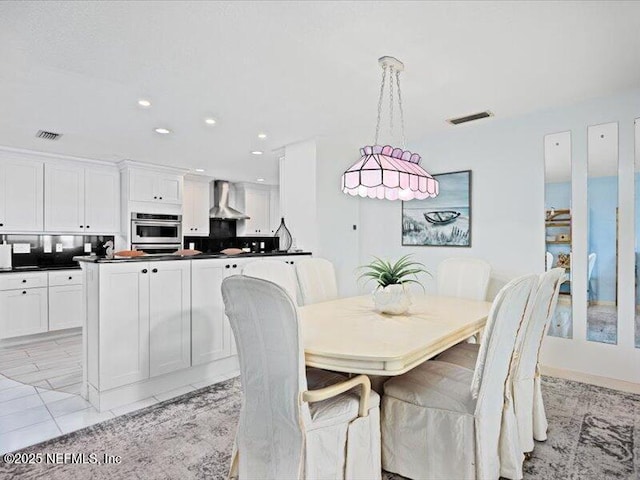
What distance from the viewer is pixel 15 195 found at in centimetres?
446

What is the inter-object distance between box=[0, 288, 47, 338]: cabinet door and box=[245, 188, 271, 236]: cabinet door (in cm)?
337

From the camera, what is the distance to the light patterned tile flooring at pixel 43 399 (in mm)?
2279

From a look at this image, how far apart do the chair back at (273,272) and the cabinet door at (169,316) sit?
76 cm

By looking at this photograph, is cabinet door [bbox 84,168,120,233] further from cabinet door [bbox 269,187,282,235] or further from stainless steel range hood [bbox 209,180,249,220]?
cabinet door [bbox 269,187,282,235]

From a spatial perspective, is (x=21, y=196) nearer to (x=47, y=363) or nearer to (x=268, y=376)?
(x=47, y=363)

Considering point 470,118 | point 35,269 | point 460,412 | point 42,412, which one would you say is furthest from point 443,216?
point 35,269

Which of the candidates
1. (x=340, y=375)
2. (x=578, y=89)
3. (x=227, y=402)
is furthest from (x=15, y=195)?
(x=578, y=89)

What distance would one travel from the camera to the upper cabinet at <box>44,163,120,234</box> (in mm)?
4738

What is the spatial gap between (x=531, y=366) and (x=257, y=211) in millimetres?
5784

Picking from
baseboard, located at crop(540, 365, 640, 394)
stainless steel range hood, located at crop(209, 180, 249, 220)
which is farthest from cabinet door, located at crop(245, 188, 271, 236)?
baseboard, located at crop(540, 365, 640, 394)

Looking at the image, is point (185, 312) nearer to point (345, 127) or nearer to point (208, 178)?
point (345, 127)

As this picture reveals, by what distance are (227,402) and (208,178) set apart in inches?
181

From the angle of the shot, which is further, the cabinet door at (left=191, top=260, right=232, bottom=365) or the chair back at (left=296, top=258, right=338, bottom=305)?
the cabinet door at (left=191, top=260, right=232, bottom=365)

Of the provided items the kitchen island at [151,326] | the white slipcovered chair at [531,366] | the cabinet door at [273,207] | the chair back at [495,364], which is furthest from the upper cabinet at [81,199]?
the chair back at [495,364]
